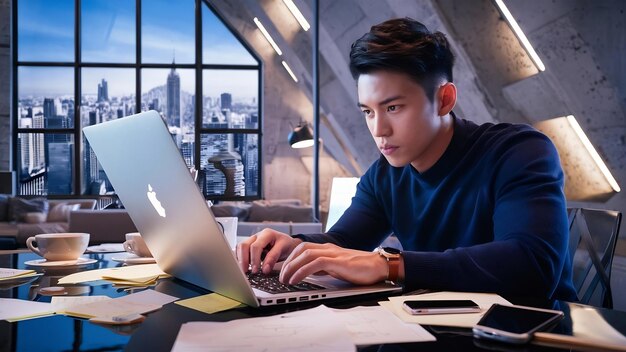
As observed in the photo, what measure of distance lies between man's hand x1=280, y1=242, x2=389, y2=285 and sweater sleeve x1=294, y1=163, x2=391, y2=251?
400mm

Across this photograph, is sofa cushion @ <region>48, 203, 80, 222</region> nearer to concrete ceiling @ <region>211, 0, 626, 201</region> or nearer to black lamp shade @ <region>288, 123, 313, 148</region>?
black lamp shade @ <region>288, 123, 313, 148</region>

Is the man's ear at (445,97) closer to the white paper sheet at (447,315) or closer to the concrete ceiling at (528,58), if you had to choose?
the white paper sheet at (447,315)

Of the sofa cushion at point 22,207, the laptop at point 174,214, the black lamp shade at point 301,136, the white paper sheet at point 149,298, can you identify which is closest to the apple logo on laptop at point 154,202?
the laptop at point 174,214

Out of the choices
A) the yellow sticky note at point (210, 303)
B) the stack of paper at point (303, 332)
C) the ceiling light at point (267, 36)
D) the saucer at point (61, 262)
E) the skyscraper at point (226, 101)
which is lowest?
the saucer at point (61, 262)

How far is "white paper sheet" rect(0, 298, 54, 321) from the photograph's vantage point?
2.60 feet

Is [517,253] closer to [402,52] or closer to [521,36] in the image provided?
[402,52]

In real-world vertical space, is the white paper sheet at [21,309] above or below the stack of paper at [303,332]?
below

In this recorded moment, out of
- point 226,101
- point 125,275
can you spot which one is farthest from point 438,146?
point 226,101

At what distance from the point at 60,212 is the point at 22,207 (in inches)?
19.7

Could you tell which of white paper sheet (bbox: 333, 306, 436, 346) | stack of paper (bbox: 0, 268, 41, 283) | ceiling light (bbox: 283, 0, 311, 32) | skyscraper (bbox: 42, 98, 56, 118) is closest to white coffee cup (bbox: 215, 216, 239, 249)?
stack of paper (bbox: 0, 268, 41, 283)

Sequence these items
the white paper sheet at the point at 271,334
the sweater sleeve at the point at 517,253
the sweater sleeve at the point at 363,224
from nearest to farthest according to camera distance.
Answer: the white paper sheet at the point at 271,334 < the sweater sleeve at the point at 517,253 < the sweater sleeve at the point at 363,224

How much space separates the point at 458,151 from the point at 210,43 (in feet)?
30.2

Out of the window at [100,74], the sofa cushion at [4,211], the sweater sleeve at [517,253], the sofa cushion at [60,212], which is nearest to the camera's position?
the sweater sleeve at [517,253]

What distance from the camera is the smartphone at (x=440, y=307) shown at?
78 centimetres
